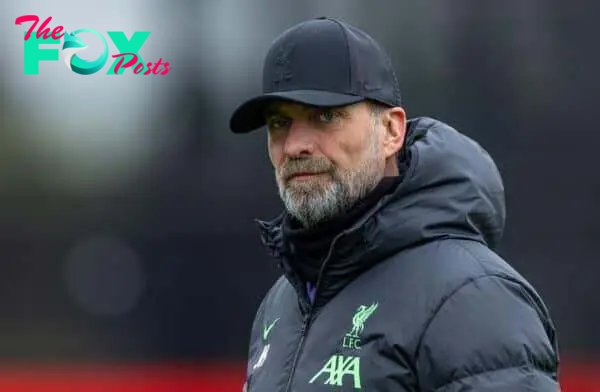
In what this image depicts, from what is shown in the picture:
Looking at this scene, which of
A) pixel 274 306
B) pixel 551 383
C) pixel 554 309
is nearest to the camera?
pixel 551 383

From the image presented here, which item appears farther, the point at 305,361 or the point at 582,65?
the point at 582,65

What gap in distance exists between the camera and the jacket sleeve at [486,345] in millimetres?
1044

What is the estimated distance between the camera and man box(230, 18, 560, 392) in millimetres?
1100

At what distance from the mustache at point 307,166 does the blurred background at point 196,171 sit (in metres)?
1.58

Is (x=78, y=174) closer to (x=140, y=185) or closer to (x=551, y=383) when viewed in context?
(x=140, y=185)

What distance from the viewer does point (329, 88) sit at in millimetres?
1224

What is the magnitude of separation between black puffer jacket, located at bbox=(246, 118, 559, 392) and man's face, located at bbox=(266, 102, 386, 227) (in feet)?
0.15

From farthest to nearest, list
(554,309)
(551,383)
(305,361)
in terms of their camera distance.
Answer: (554,309)
(305,361)
(551,383)

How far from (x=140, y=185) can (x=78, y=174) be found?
0.19 m

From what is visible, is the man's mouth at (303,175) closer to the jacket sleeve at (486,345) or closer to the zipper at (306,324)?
the zipper at (306,324)

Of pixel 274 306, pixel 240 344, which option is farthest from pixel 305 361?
pixel 240 344
